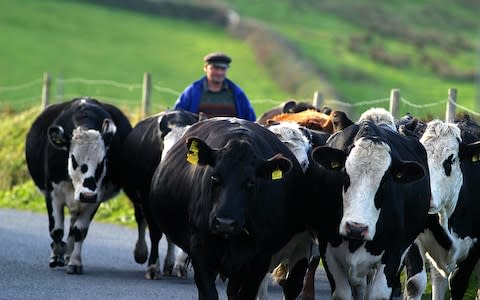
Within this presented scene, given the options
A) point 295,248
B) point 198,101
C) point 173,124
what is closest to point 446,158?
point 295,248

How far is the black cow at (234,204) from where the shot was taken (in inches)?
422

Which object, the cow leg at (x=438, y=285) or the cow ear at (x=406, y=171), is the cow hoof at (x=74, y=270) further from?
the cow ear at (x=406, y=171)

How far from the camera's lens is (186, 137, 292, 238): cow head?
34.6ft

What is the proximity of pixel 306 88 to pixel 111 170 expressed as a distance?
29.4m

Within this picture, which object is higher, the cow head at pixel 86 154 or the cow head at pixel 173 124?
the cow head at pixel 173 124

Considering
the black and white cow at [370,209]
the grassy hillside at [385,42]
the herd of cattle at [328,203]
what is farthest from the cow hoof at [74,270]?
the grassy hillside at [385,42]

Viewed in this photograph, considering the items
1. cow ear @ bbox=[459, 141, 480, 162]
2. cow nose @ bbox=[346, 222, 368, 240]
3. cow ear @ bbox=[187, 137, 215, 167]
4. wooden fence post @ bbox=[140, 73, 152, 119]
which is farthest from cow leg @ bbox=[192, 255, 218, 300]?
wooden fence post @ bbox=[140, 73, 152, 119]

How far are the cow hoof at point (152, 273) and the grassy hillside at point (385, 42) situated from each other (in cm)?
2965

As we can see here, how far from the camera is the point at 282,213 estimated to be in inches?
451

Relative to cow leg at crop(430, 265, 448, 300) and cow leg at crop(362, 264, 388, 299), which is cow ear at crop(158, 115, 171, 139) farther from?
cow leg at crop(362, 264, 388, 299)

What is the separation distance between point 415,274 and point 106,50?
4467cm

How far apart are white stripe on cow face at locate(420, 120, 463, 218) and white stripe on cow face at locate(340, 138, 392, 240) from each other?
1.68 m

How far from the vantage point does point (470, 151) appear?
42.8 feet

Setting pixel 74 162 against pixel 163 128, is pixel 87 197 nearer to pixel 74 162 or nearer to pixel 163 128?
pixel 74 162
